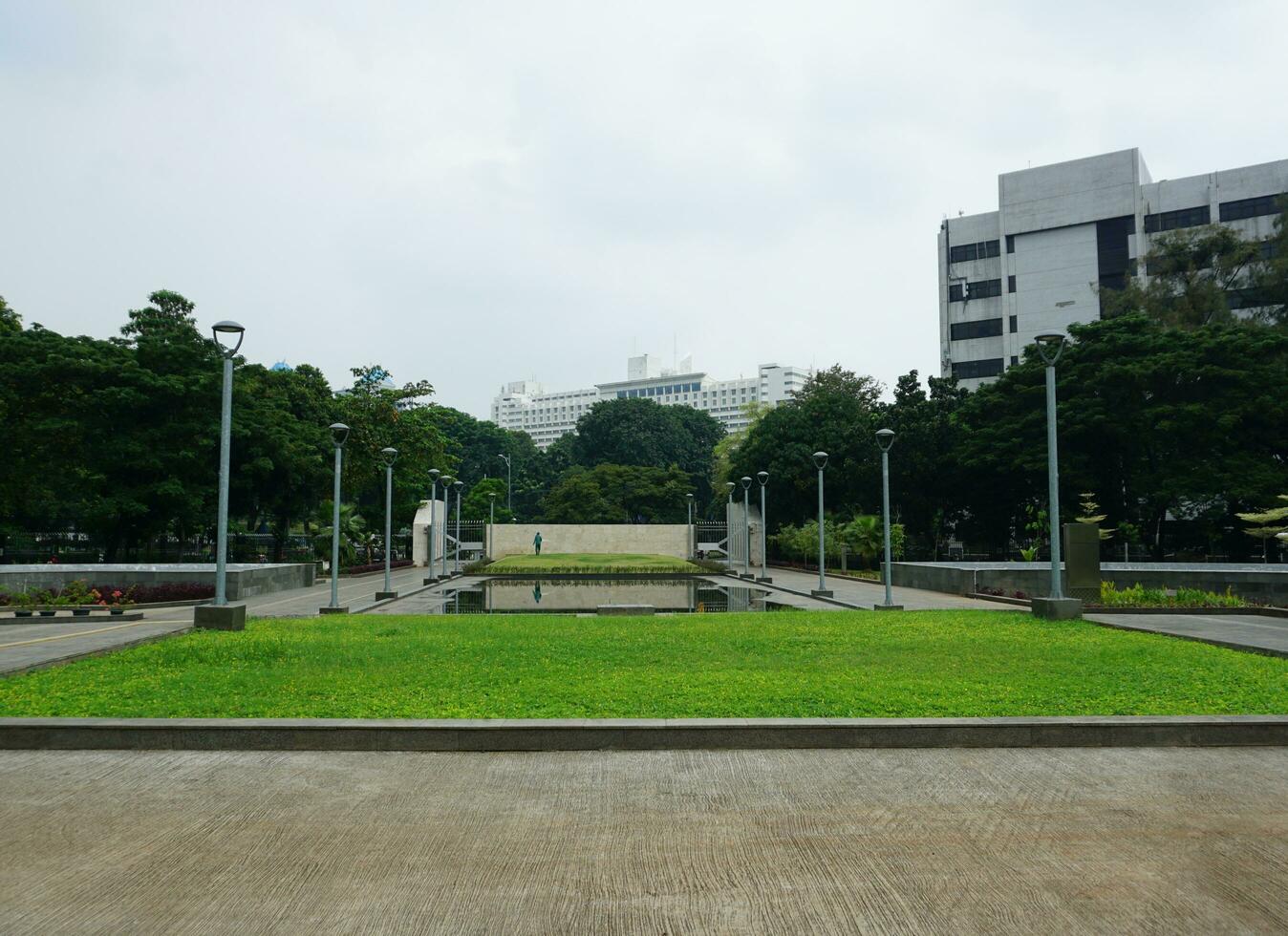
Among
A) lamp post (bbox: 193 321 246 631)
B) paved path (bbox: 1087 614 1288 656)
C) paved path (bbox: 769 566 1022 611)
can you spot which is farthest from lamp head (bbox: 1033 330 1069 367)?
lamp post (bbox: 193 321 246 631)

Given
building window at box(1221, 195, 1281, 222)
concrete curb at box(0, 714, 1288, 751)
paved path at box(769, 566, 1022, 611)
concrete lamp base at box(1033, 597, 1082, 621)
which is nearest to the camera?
concrete curb at box(0, 714, 1288, 751)

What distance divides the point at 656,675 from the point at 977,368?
192 feet

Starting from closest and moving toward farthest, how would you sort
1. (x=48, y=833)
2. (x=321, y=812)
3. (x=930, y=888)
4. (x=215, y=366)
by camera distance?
(x=930, y=888), (x=48, y=833), (x=321, y=812), (x=215, y=366)

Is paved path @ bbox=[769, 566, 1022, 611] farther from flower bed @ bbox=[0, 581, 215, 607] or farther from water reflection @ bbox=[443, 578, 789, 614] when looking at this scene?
flower bed @ bbox=[0, 581, 215, 607]

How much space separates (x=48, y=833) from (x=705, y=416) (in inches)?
3281

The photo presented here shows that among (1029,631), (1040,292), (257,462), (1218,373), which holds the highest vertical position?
(1040,292)

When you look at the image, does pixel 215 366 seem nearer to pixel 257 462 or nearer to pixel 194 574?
pixel 257 462

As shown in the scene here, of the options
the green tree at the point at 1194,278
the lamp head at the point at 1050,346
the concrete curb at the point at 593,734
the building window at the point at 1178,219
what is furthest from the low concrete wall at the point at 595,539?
the concrete curb at the point at 593,734

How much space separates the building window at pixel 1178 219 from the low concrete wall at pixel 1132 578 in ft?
123

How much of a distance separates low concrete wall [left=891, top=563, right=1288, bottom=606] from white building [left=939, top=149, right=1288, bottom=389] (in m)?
30.4

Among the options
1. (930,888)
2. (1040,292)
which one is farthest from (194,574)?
(1040,292)

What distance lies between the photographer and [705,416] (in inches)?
3445

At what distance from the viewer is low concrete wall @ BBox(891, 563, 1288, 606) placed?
20250 mm

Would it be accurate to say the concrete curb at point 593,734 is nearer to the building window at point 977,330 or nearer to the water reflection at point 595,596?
the water reflection at point 595,596
